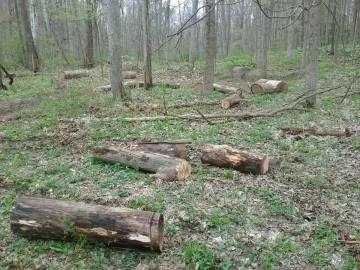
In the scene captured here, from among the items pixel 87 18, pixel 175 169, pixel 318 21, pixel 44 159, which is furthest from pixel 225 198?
pixel 87 18

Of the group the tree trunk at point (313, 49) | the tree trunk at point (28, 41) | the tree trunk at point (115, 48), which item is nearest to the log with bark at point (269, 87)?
the tree trunk at point (313, 49)

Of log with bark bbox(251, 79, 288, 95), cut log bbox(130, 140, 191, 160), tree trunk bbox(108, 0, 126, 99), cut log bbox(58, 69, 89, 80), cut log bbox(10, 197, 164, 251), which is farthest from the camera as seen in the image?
cut log bbox(58, 69, 89, 80)

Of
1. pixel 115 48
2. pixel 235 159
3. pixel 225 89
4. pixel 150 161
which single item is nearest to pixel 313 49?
pixel 225 89

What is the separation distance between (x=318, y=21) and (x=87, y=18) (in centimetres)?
1708

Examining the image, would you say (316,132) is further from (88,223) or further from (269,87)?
(269,87)

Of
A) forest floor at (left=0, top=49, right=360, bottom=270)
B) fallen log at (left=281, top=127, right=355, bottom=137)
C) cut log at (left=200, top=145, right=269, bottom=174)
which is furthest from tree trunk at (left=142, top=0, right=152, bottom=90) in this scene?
cut log at (left=200, top=145, right=269, bottom=174)

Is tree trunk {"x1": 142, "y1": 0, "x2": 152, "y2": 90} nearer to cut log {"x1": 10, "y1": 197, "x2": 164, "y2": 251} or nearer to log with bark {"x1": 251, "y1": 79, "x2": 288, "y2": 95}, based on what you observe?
log with bark {"x1": 251, "y1": 79, "x2": 288, "y2": 95}

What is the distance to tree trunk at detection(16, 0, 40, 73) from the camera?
20.0 m

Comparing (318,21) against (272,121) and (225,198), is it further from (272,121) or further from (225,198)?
(225,198)

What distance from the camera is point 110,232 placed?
400cm

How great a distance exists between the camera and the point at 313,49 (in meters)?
10.4

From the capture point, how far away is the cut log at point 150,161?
569cm

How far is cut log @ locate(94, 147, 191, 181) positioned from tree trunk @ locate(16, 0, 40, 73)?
666 inches

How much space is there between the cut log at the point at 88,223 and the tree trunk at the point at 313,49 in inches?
332
